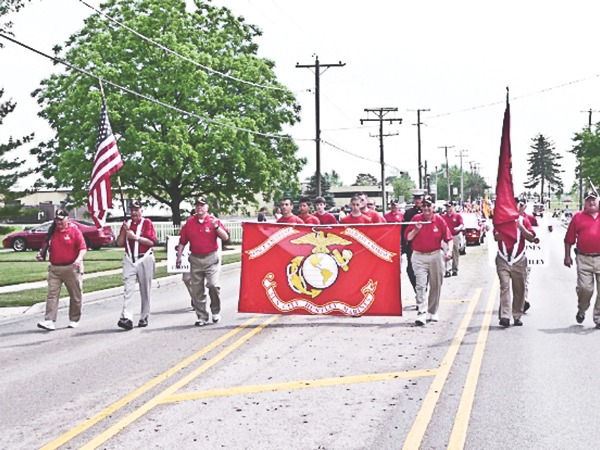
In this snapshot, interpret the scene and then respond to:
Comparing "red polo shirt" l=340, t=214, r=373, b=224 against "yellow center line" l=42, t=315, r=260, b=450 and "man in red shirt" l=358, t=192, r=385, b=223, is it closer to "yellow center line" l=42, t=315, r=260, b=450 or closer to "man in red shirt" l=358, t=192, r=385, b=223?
"man in red shirt" l=358, t=192, r=385, b=223

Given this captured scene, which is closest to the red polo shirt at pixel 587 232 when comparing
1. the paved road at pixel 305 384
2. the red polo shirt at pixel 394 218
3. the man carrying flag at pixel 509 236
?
the man carrying flag at pixel 509 236

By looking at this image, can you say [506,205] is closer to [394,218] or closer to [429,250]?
[429,250]

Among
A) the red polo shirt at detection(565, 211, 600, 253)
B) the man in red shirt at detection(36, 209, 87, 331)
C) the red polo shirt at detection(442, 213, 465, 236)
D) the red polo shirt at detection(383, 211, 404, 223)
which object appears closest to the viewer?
the red polo shirt at detection(565, 211, 600, 253)

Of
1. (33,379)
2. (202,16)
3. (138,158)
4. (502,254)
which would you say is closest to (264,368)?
(33,379)

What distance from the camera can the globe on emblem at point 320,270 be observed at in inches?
526

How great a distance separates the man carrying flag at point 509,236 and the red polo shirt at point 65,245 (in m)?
6.47

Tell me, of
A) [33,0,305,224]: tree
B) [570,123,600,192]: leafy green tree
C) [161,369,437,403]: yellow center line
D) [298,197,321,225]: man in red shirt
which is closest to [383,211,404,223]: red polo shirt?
[298,197,321,225]: man in red shirt

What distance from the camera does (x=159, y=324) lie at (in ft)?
44.0

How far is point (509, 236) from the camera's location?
41.3ft

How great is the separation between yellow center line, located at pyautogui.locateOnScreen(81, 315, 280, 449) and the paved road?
0.02 metres

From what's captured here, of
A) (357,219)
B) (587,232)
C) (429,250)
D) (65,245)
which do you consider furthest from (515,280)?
(65,245)

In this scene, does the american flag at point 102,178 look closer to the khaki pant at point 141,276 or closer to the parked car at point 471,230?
the khaki pant at point 141,276

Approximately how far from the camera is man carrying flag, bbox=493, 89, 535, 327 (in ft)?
41.4

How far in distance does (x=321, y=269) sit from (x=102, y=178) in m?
4.60
